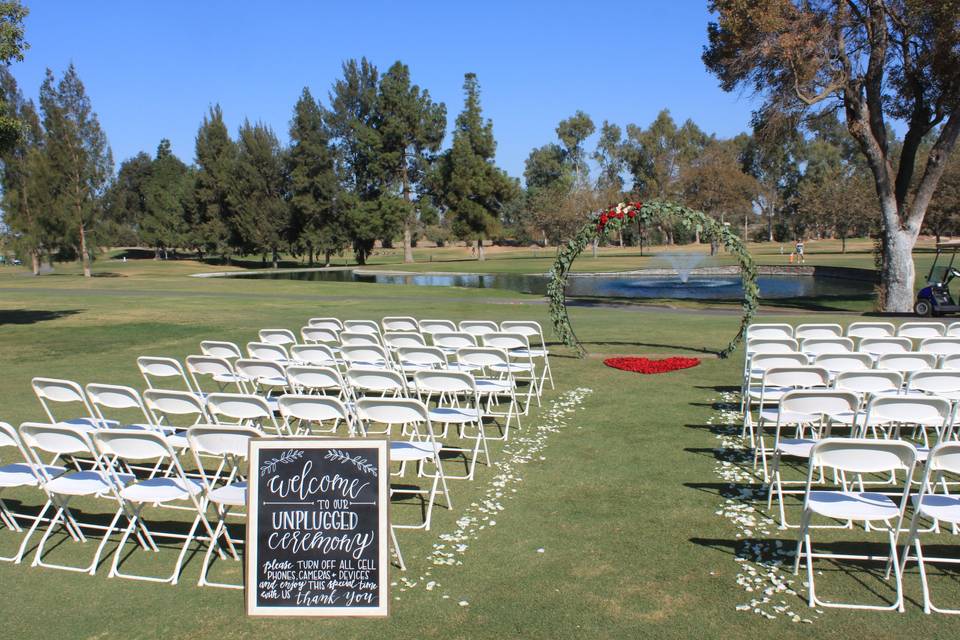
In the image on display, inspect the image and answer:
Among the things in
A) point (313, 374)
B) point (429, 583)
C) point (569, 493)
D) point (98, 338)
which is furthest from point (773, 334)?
point (98, 338)

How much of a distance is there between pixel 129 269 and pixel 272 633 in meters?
64.0

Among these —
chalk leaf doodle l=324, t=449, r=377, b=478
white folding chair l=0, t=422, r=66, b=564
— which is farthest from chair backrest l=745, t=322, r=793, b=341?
white folding chair l=0, t=422, r=66, b=564

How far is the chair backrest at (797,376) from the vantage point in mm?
7008

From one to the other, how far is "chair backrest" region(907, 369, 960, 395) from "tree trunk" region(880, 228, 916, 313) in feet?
59.8

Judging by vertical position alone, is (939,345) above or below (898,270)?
below

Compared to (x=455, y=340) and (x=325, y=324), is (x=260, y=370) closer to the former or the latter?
(x=455, y=340)

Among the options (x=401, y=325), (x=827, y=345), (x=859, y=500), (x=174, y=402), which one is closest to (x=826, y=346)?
(x=827, y=345)

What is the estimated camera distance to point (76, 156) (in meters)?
48.2

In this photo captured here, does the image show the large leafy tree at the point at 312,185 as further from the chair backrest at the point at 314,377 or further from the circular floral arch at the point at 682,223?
the chair backrest at the point at 314,377

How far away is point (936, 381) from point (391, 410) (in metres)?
5.07

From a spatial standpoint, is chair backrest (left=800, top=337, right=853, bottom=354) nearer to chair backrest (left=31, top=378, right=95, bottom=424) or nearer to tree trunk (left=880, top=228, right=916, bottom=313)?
chair backrest (left=31, top=378, right=95, bottom=424)

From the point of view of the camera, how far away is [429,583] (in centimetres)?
481

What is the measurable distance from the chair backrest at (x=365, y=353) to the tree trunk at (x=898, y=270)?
786 inches

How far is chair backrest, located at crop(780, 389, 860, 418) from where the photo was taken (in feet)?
18.8
